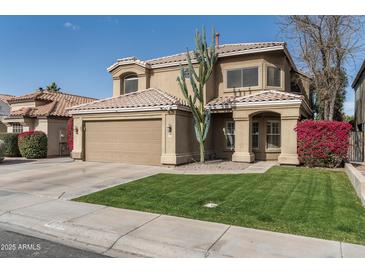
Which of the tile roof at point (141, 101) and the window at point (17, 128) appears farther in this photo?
the window at point (17, 128)

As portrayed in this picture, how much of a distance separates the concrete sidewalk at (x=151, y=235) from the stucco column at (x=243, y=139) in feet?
31.1

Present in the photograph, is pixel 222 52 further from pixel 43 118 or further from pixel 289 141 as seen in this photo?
pixel 43 118

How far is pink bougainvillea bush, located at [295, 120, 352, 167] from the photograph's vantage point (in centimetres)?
1292

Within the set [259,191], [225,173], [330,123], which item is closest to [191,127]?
[225,173]

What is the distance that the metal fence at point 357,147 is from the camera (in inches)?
700

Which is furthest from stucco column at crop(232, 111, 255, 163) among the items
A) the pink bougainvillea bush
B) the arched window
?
the arched window

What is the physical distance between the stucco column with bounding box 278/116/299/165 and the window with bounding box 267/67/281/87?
11.0ft

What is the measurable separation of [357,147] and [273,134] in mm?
6039

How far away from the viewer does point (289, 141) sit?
1414cm

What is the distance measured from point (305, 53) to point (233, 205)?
1577 cm

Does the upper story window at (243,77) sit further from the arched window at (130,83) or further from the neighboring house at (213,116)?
the arched window at (130,83)

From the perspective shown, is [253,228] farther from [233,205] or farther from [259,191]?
[259,191]

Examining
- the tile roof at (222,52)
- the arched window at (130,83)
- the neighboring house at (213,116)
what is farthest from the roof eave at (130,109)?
the tile roof at (222,52)

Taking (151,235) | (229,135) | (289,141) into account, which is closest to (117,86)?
(229,135)
